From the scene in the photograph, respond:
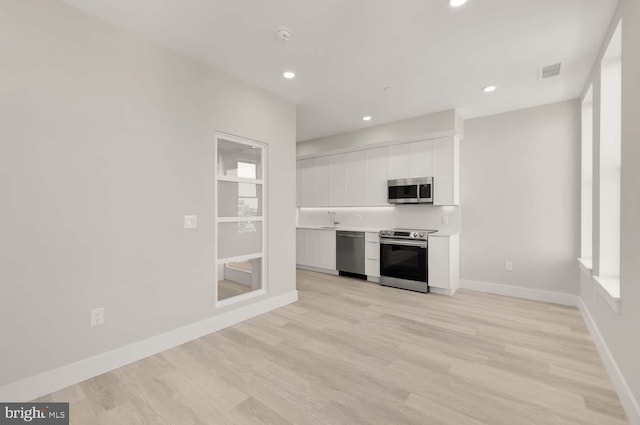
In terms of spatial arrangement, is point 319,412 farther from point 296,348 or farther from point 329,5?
point 329,5

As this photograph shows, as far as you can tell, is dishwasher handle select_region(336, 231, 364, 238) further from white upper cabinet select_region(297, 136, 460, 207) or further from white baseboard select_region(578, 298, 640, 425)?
white baseboard select_region(578, 298, 640, 425)

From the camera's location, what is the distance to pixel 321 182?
6172mm

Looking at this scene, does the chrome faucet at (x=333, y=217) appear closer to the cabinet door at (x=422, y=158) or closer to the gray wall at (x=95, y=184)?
the cabinet door at (x=422, y=158)

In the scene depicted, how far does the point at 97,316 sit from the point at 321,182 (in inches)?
179

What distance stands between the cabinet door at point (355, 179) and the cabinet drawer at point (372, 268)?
43.9 inches

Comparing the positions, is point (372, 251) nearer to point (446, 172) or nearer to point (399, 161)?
point (399, 161)

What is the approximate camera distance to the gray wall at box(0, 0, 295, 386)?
193 centimetres

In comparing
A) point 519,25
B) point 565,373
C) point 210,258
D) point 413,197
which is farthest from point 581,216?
point 210,258

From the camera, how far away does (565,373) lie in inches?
90.2

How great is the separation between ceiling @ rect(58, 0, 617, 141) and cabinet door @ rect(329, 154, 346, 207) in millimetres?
2033

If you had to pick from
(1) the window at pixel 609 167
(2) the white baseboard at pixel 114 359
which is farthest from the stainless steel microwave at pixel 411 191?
(2) the white baseboard at pixel 114 359

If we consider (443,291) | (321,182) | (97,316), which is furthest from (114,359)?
(321,182)

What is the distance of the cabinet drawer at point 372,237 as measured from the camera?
515 cm

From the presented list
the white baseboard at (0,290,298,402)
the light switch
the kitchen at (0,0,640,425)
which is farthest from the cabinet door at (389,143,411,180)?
the light switch
